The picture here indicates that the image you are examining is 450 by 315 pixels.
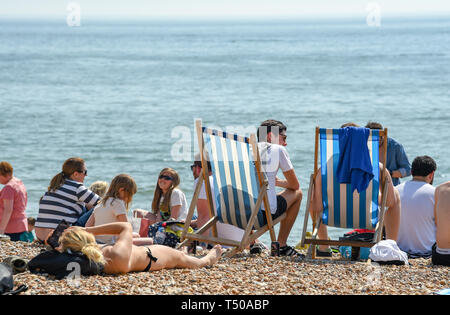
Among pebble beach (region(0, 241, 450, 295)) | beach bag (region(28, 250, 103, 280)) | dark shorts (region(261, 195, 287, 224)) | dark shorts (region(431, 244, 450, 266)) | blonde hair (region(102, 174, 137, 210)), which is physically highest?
blonde hair (region(102, 174, 137, 210))

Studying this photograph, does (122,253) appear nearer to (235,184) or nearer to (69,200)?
(235,184)

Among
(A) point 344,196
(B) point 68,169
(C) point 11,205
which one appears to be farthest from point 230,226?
(C) point 11,205

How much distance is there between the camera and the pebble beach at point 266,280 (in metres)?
4.17

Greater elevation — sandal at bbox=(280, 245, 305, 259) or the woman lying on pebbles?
the woman lying on pebbles

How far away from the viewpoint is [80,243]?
440cm

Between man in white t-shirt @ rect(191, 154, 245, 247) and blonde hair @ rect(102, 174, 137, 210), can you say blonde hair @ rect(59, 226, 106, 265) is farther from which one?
man in white t-shirt @ rect(191, 154, 245, 247)

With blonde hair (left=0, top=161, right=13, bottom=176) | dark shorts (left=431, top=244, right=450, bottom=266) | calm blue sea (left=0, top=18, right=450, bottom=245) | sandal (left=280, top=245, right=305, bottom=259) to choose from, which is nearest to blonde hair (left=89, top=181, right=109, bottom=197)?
blonde hair (left=0, top=161, right=13, bottom=176)

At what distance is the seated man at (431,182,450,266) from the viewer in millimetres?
5343

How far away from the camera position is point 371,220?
5.66 metres

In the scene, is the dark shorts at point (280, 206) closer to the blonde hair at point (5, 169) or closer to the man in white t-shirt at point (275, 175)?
the man in white t-shirt at point (275, 175)

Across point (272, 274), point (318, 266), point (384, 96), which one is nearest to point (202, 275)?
point (272, 274)

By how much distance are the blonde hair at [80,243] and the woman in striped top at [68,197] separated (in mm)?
1755

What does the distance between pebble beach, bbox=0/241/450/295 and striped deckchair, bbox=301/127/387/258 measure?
1.27 feet

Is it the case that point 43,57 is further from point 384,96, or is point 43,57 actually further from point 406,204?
point 406,204
